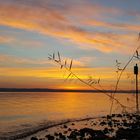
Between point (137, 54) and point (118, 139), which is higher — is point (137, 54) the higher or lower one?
the higher one

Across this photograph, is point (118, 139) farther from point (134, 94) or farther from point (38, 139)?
point (134, 94)

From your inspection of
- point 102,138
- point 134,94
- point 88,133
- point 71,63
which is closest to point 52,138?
point 88,133

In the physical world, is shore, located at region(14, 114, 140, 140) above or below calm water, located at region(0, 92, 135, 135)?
above

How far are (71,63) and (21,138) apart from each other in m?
19.6

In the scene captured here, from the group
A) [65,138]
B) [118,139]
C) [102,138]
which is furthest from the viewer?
[65,138]

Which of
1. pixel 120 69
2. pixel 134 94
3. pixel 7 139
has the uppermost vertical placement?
pixel 120 69

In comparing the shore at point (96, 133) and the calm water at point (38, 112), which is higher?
the shore at point (96, 133)

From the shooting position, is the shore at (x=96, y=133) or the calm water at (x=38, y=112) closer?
the shore at (x=96, y=133)

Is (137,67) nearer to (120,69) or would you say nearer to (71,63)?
(120,69)

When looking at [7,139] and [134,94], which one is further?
[7,139]

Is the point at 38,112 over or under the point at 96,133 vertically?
under

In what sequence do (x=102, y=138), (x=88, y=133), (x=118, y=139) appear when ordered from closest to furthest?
(x=118, y=139) < (x=102, y=138) < (x=88, y=133)

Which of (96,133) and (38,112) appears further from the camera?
(38,112)

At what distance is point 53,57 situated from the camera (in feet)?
22.4
